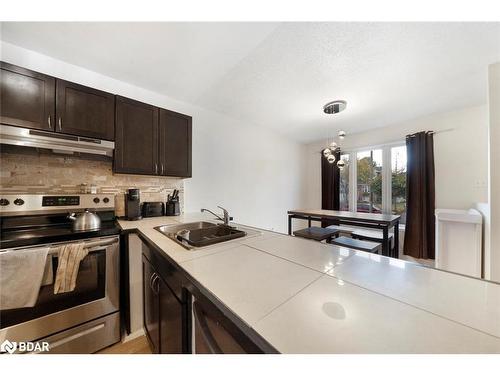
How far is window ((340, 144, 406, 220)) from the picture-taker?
3.22m

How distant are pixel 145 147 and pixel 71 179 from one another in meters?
0.69

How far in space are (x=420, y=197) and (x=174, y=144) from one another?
146 inches

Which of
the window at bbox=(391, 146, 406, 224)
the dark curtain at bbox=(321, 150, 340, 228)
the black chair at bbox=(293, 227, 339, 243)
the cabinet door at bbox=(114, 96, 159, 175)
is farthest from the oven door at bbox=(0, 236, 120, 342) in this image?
the window at bbox=(391, 146, 406, 224)

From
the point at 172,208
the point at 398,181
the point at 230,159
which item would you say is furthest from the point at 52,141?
the point at 398,181

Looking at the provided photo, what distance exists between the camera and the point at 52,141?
1.36 m

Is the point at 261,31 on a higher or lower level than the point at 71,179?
higher

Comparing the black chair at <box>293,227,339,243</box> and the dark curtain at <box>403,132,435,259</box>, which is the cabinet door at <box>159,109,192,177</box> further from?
the dark curtain at <box>403,132,435,259</box>

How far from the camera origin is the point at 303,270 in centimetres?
67

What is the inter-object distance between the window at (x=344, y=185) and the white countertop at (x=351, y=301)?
350 centimetres

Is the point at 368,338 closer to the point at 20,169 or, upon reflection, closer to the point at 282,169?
the point at 20,169

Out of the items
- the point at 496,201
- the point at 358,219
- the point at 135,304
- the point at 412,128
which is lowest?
the point at 135,304

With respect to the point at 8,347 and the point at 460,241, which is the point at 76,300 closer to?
the point at 8,347
